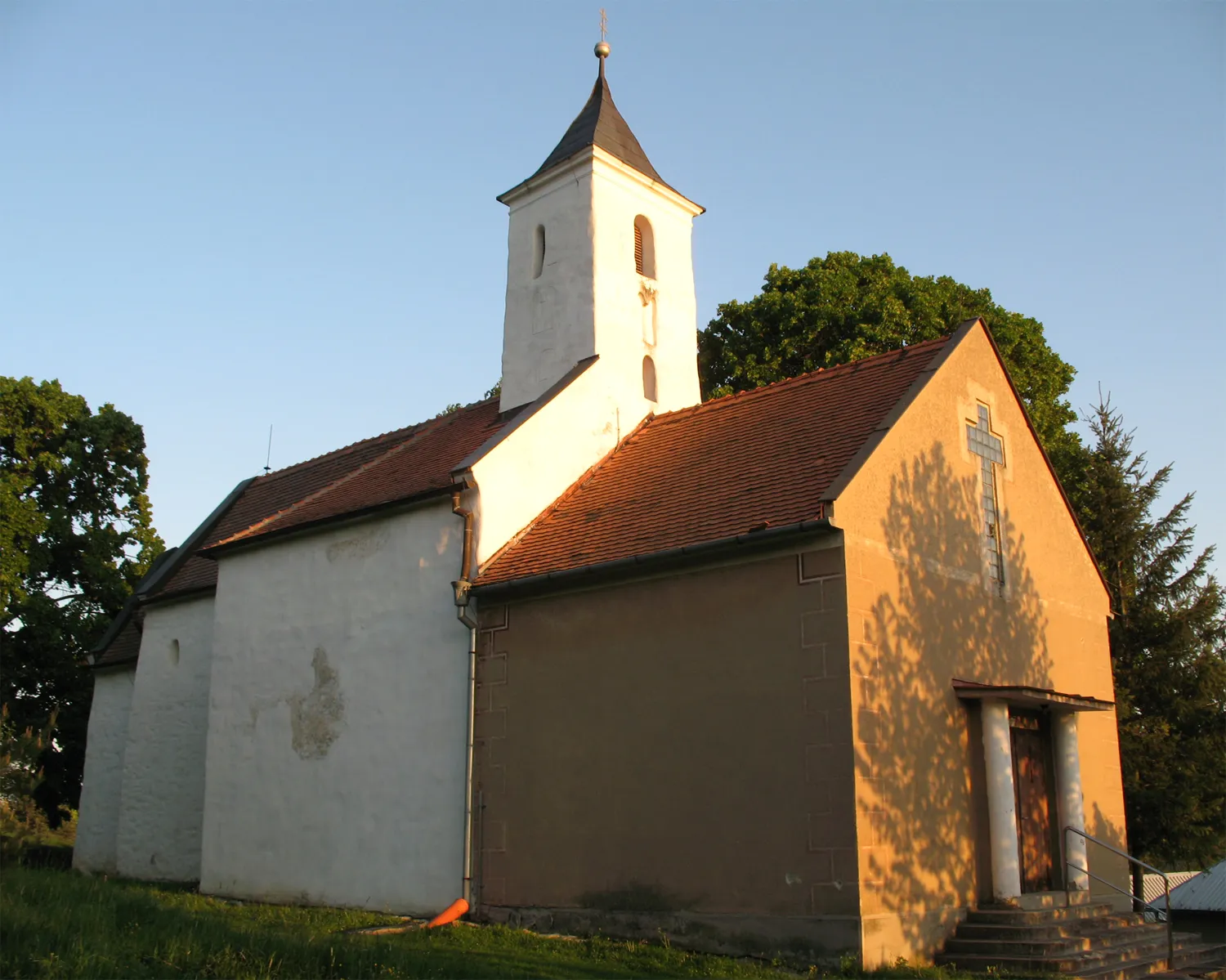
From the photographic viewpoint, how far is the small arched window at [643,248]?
63.5 feet

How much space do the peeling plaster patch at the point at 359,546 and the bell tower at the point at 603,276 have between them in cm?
373

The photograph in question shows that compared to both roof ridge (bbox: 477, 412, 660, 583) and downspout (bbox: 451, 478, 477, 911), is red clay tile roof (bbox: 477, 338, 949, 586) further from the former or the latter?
downspout (bbox: 451, 478, 477, 911)

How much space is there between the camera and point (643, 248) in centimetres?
1956

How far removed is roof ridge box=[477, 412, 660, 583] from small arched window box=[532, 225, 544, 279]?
3.30 meters

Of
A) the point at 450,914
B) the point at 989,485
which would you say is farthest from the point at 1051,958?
the point at 450,914

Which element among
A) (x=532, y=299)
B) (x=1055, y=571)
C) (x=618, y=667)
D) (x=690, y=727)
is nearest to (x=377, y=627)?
(x=618, y=667)

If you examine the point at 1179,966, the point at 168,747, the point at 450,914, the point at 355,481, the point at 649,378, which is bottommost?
the point at 1179,966

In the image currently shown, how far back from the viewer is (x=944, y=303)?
26.4 m

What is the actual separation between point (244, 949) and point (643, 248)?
45.8 feet

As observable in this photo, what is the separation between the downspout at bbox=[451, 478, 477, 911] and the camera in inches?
543

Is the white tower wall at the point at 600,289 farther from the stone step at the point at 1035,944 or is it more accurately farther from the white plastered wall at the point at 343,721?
the stone step at the point at 1035,944

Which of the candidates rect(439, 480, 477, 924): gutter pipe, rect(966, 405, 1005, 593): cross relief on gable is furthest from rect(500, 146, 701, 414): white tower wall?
rect(966, 405, 1005, 593): cross relief on gable

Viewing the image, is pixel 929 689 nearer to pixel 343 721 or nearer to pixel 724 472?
pixel 724 472

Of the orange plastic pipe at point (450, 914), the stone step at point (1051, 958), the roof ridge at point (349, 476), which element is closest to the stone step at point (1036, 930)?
the stone step at point (1051, 958)
